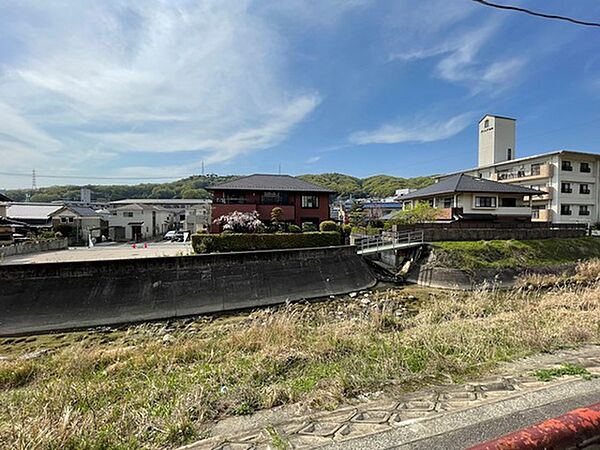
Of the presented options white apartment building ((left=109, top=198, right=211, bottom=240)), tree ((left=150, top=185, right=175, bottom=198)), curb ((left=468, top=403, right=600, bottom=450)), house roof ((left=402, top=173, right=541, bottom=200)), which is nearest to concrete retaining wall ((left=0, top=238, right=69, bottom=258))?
white apartment building ((left=109, top=198, right=211, bottom=240))

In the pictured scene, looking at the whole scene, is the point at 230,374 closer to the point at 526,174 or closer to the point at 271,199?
the point at 271,199

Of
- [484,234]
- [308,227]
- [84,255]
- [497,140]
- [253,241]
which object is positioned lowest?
[84,255]

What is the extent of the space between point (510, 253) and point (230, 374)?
21.1 m

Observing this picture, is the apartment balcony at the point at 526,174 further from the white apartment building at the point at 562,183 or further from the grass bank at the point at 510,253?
the grass bank at the point at 510,253

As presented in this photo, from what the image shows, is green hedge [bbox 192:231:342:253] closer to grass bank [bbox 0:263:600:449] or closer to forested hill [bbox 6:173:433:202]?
grass bank [bbox 0:263:600:449]

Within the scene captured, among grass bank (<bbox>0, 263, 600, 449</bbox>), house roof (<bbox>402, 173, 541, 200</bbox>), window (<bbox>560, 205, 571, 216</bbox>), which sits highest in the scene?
house roof (<bbox>402, 173, 541, 200</bbox>)

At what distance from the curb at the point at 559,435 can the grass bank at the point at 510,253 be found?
61.8ft

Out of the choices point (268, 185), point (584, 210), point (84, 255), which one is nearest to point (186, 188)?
point (268, 185)

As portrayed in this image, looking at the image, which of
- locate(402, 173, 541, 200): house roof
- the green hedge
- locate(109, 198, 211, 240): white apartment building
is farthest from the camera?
locate(109, 198, 211, 240): white apartment building

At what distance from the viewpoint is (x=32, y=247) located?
21484 mm

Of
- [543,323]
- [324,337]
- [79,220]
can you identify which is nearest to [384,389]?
[324,337]

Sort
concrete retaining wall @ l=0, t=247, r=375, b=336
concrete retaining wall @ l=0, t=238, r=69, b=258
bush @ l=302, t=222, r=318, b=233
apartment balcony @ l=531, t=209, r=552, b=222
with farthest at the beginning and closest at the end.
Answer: apartment balcony @ l=531, t=209, r=552, b=222
bush @ l=302, t=222, r=318, b=233
concrete retaining wall @ l=0, t=238, r=69, b=258
concrete retaining wall @ l=0, t=247, r=375, b=336

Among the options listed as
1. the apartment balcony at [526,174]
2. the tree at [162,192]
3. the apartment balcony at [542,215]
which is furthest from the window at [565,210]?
the tree at [162,192]

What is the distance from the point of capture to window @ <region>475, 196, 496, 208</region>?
26.8 m
